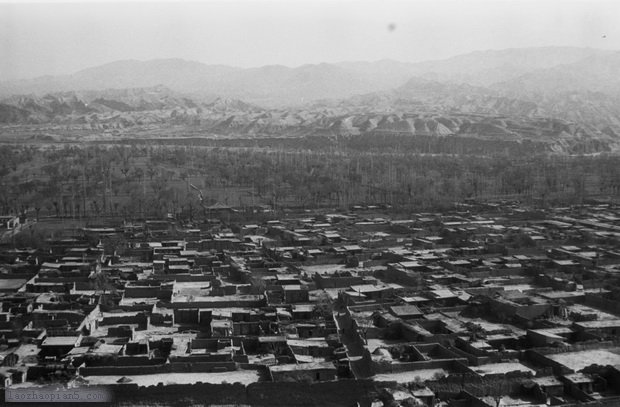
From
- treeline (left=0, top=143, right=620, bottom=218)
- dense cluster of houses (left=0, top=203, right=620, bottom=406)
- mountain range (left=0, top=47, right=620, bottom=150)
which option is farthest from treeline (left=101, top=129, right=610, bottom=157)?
dense cluster of houses (left=0, top=203, right=620, bottom=406)

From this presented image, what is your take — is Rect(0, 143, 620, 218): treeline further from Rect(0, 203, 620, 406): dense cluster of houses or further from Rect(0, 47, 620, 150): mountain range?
Rect(0, 47, 620, 150): mountain range

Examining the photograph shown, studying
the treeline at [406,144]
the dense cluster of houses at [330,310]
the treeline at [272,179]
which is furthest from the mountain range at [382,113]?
the dense cluster of houses at [330,310]

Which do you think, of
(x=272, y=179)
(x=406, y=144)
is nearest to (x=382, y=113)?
(x=406, y=144)

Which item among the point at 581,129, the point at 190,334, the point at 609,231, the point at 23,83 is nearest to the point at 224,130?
the point at 581,129

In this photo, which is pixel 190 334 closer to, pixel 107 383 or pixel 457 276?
pixel 107 383

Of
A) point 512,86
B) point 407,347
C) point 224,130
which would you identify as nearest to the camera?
point 407,347
